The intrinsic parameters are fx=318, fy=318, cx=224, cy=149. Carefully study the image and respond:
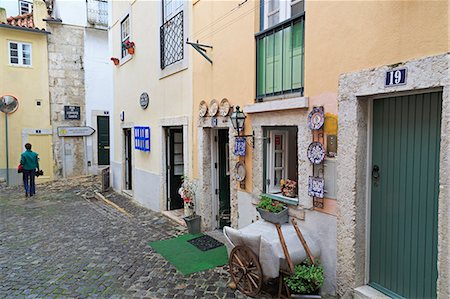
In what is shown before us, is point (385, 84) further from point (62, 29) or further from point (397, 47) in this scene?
point (62, 29)

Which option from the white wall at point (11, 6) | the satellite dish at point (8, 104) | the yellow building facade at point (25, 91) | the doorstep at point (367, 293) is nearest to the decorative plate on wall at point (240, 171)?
the doorstep at point (367, 293)

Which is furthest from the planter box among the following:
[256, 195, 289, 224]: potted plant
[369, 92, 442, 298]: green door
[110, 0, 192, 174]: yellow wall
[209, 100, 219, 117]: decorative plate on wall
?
[110, 0, 192, 174]: yellow wall

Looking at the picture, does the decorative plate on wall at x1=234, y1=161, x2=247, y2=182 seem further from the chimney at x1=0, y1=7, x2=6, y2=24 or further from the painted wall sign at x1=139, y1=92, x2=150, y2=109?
the chimney at x1=0, y1=7, x2=6, y2=24

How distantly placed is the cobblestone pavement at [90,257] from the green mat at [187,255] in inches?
5.6

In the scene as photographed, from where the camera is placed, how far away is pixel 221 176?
6.72m

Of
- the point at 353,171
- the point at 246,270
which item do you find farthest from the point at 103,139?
the point at 353,171

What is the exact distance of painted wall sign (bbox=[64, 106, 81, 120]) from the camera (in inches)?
542

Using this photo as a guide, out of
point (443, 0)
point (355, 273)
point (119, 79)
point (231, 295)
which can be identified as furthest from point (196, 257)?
point (119, 79)

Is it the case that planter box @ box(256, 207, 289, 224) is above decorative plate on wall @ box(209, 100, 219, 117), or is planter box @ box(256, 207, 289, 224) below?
below

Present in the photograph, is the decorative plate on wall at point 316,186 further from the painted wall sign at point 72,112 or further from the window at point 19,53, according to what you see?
the window at point 19,53

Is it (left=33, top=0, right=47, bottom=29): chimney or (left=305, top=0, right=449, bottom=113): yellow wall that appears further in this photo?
(left=33, top=0, right=47, bottom=29): chimney

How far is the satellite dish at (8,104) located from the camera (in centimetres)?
1241

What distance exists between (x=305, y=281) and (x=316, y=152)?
60.6 inches

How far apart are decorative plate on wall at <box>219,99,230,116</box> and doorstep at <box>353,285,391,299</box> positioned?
338 cm
